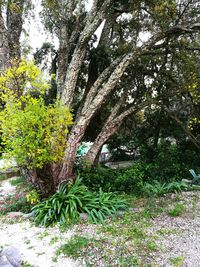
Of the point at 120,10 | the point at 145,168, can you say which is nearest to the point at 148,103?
the point at 145,168

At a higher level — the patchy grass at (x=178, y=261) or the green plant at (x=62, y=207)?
the green plant at (x=62, y=207)

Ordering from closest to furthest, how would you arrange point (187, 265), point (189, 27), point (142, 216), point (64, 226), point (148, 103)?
point (187, 265) < point (64, 226) < point (142, 216) < point (189, 27) < point (148, 103)

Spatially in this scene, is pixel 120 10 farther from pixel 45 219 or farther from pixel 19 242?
pixel 19 242

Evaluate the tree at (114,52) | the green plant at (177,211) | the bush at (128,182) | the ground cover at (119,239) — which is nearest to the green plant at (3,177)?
the tree at (114,52)

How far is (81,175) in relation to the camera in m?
5.88

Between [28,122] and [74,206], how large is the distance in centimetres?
171

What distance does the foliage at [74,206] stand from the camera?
4.08 m

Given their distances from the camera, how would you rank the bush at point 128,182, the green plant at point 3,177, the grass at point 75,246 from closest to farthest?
1. the grass at point 75,246
2. the bush at point 128,182
3. the green plant at point 3,177

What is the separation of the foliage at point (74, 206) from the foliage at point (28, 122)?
0.79 metres

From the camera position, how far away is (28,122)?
3.89 m

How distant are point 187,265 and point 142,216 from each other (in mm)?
1420

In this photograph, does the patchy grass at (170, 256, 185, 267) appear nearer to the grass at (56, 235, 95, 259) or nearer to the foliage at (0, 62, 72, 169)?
the grass at (56, 235, 95, 259)

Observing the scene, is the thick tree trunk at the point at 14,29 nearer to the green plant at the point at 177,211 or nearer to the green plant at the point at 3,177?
the green plant at the point at 3,177

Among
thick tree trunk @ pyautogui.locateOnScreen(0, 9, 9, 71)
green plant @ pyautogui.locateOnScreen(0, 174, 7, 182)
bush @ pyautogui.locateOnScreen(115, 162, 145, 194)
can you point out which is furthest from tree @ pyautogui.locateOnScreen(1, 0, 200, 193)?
green plant @ pyautogui.locateOnScreen(0, 174, 7, 182)
